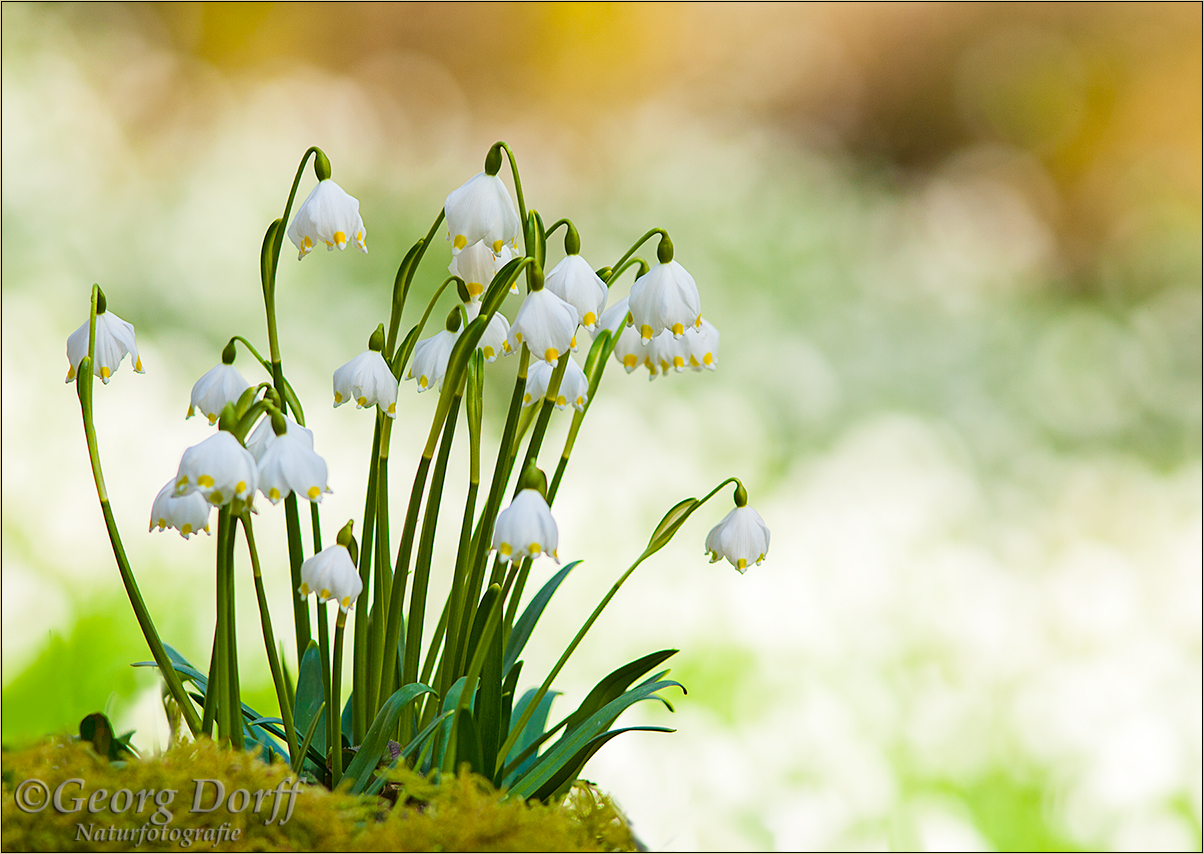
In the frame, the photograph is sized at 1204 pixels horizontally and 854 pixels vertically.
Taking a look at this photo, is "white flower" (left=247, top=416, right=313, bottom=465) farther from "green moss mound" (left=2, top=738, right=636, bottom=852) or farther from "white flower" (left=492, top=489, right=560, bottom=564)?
"green moss mound" (left=2, top=738, right=636, bottom=852)

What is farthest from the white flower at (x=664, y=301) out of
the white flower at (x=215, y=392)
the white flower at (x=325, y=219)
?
the white flower at (x=215, y=392)

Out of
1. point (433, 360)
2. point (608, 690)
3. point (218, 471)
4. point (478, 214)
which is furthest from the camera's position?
point (608, 690)

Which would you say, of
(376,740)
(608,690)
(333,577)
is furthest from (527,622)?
(333,577)

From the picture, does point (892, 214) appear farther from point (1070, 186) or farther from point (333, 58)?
point (333, 58)

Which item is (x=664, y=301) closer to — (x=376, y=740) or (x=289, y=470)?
(x=289, y=470)

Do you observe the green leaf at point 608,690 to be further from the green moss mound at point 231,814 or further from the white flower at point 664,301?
the white flower at point 664,301

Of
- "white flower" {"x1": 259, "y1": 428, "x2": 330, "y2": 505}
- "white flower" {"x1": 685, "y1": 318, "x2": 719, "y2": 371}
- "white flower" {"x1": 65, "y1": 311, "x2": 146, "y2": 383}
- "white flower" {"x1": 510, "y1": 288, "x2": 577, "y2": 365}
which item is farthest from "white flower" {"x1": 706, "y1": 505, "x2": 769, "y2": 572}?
"white flower" {"x1": 65, "y1": 311, "x2": 146, "y2": 383}
